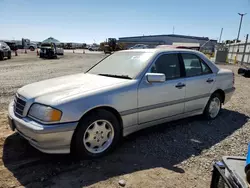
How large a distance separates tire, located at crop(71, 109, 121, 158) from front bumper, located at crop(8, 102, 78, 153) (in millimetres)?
119

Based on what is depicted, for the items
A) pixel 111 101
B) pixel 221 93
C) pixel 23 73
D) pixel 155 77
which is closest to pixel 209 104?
pixel 221 93

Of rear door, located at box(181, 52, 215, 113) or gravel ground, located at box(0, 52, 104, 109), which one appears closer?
rear door, located at box(181, 52, 215, 113)

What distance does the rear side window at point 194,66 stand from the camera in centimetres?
433

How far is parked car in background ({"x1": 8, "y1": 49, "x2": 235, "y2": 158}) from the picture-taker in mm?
2805

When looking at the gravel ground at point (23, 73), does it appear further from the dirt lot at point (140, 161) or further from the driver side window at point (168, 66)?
the driver side window at point (168, 66)

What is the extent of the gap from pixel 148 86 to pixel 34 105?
1.71 metres

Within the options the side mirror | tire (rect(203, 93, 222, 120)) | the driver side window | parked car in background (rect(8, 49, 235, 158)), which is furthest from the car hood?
tire (rect(203, 93, 222, 120))

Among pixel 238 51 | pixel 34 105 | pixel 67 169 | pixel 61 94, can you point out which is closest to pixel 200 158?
pixel 67 169

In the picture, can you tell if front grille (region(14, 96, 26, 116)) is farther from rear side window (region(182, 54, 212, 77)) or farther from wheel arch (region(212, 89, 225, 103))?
wheel arch (region(212, 89, 225, 103))

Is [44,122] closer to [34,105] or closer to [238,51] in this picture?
[34,105]

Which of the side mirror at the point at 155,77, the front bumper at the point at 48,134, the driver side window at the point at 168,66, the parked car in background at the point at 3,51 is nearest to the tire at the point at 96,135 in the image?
the front bumper at the point at 48,134

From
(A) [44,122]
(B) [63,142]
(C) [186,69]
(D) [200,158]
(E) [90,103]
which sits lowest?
(D) [200,158]

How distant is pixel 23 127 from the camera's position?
2.86 meters

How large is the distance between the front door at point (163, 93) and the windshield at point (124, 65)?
19cm
